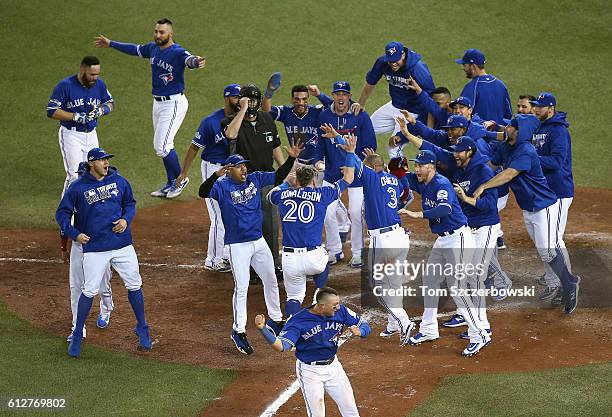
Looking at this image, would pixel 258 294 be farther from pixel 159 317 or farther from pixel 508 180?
pixel 508 180

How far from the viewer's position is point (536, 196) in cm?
1109

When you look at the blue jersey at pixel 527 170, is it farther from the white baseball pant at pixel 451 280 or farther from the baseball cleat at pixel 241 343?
the baseball cleat at pixel 241 343

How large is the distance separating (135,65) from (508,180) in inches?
394

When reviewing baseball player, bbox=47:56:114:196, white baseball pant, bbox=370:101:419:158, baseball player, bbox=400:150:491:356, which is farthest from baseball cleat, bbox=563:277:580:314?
baseball player, bbox=47:56:114:196

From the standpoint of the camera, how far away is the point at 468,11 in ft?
66.7

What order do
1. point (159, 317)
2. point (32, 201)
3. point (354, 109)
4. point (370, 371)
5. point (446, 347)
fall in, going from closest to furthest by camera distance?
point (370, 371)
point (446, 347)
point (159, 317)
point (354, 109)
point (32, 201)

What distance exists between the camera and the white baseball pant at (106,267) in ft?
32.8

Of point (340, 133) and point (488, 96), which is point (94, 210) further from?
point (488, 96)

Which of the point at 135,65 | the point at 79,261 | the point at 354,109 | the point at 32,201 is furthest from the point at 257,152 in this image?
the point at 135,65

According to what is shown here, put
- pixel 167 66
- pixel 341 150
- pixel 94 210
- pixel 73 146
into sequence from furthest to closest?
pixel 167 66 < pixel 73 146 < pixel 341 150 < pixel 94 210

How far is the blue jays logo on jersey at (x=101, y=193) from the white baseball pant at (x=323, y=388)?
9.35 ft

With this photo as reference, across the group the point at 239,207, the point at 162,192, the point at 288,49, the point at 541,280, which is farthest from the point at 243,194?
the point at 288,49

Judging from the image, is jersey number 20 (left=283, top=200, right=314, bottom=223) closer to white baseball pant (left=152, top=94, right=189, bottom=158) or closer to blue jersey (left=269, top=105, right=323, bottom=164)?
blue jersey (left=269, top=105, right=323, bottom=164)

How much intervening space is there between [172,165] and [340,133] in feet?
11.2
